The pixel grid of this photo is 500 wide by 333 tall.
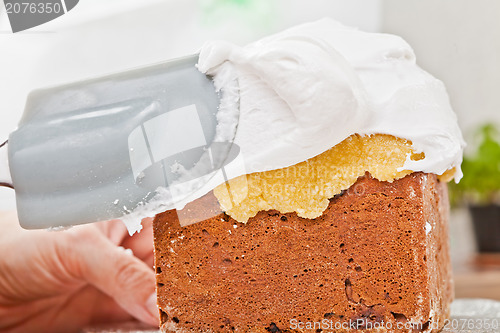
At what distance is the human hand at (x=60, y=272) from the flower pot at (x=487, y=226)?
4.79ft

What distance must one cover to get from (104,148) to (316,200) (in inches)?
10.5

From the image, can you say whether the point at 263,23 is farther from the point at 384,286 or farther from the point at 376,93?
the point at 384,286

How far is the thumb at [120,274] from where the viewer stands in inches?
41.7

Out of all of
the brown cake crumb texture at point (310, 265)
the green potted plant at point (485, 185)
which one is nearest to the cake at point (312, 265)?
the brown cake crumb texture at point (310, 265)

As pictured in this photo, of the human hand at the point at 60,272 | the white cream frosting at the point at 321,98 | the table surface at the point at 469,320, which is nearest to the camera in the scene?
the white cream frosting at the point at 321,98

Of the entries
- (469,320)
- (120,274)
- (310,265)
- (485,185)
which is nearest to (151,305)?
(120,274)

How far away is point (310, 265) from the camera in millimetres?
782

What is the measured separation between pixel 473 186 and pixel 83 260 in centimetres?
164

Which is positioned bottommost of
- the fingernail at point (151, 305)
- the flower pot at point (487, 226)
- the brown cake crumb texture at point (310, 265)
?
the flower pot at point (487, 226)

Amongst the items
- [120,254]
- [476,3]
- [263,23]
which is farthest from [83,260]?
[476,3]

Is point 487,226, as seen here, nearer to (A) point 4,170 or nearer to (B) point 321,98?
(B) point 321,98

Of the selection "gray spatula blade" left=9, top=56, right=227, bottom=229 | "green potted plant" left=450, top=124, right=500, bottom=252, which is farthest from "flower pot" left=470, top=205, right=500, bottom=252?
"gray spatula blade" left=9, top=56, right=227, bottom=229

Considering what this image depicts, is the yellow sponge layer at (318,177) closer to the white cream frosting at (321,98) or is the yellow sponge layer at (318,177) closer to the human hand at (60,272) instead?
the white cream frosting at (321,98)

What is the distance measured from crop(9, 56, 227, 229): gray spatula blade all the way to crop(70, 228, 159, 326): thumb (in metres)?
0.33
